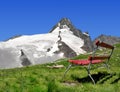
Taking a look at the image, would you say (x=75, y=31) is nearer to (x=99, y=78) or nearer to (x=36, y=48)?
(x=36, y=48)

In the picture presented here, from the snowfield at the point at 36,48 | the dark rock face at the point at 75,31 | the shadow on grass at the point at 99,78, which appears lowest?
the shadow on grass at the point at 99,78

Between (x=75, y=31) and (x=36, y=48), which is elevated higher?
(x=75, y=31)

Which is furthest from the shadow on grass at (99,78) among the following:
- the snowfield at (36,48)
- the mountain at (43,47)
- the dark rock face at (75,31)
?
the dark rock face at (75,31)

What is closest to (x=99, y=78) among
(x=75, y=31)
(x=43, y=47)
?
(x=43, y=47)

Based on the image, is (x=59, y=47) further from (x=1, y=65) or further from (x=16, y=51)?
(x=1, y=65)

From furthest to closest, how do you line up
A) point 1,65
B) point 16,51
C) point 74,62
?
1. point 16,51
2. point 1,65
3. point 74,62

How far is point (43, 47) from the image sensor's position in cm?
12444

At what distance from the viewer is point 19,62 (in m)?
106

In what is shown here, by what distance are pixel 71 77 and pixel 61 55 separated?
102271 mm

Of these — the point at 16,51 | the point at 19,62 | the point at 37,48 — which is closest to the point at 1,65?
the point at 19,62

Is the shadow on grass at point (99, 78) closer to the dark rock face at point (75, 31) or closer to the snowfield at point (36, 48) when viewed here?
the snowfield at point (36, 48)

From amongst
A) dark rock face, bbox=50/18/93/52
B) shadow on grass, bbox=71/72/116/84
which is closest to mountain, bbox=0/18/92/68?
dark rock face, bbox=50/18/93/52

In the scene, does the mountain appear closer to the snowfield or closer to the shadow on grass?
the snowfield

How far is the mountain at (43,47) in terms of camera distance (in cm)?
10636
